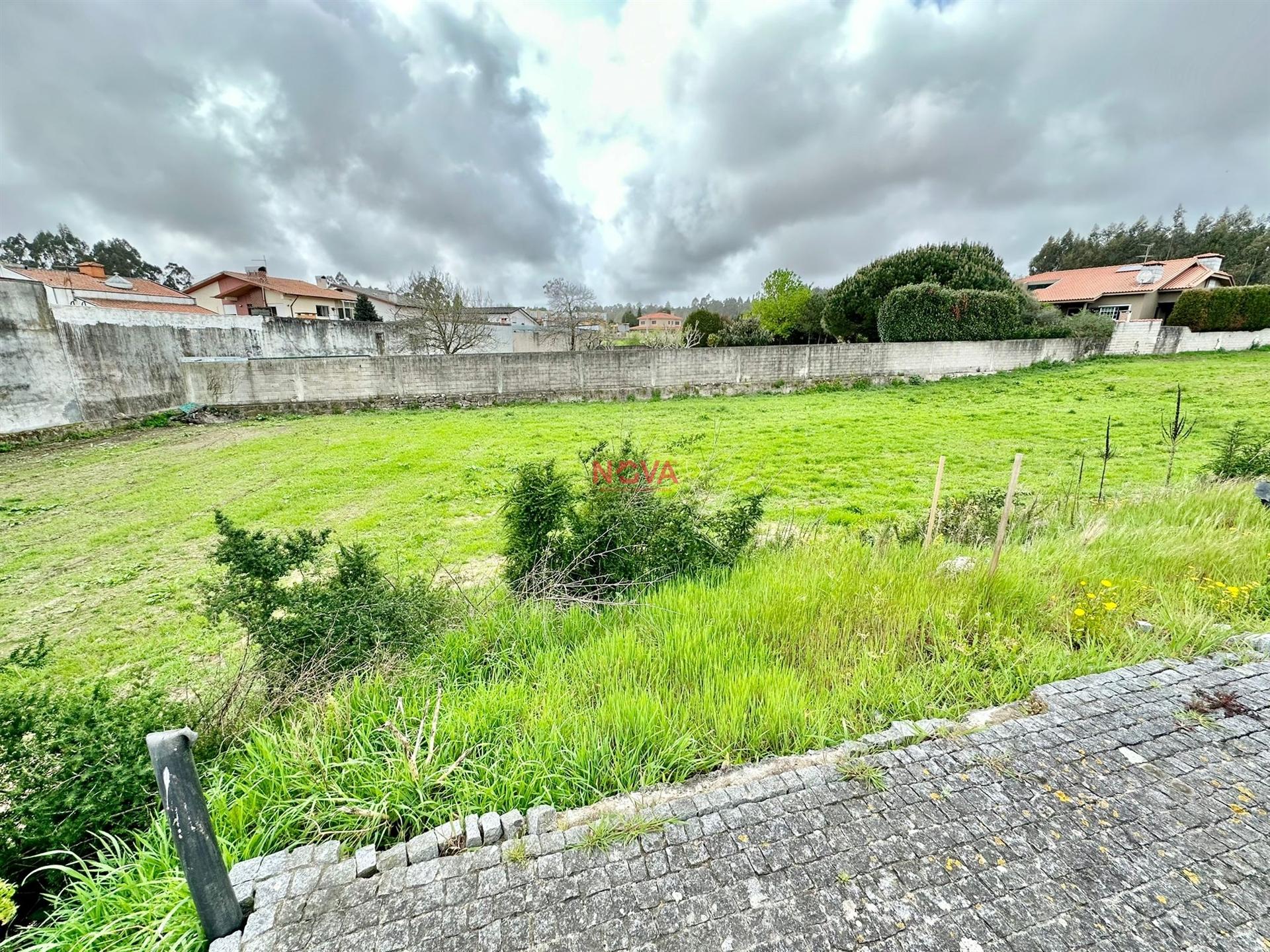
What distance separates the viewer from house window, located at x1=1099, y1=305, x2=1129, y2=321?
84.3ft

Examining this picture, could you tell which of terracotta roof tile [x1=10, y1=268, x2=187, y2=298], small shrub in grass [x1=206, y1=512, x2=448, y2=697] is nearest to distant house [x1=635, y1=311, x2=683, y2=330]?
terracotta roof tile [x1=10, y1=268, x2=187, y2=298]

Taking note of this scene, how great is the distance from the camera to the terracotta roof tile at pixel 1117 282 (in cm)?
2506

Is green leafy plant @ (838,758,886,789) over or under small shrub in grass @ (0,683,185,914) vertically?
under

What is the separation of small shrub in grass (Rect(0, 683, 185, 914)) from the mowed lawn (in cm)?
140

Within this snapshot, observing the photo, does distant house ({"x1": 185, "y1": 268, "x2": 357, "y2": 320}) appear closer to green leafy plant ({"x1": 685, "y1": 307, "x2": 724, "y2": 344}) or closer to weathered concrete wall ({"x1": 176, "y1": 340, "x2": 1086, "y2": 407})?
weathered concrete wall ({"x1": 176, "y1": 340, "x2": 1086, "y2": 407})

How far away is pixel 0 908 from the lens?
1233mm

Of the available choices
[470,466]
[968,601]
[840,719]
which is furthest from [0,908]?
[470,466]

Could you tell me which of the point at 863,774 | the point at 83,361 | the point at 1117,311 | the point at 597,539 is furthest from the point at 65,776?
the point at 1117,311

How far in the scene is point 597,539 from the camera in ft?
11.2

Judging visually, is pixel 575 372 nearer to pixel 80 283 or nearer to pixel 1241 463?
pixel 1241 463

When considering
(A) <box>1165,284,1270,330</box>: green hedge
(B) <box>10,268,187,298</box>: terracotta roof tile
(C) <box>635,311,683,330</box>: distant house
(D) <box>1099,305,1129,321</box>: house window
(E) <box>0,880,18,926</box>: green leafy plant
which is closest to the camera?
(E) <box>0,880,18,926</box>: green leafy plant

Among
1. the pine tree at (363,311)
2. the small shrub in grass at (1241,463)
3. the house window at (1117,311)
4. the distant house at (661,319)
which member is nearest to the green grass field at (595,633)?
the small shrub in grass at (1241,463)

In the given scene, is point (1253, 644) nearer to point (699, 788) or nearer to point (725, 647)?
point (725, 647)

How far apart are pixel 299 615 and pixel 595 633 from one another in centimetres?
153
